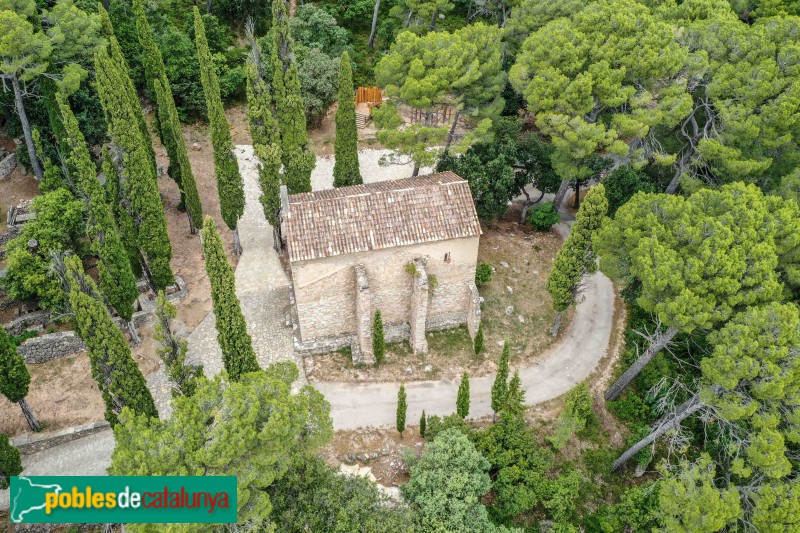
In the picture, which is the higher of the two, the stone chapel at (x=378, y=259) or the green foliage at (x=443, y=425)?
the stone chapel at (x=378, y=259)

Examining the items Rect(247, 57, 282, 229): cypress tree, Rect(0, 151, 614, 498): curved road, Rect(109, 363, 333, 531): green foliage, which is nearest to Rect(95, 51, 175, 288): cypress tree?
Rect(0, 151, 614, 498): curved road

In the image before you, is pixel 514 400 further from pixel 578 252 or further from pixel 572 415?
pixel 578 252

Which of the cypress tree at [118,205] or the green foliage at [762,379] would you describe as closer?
the green foliage at [762,379]

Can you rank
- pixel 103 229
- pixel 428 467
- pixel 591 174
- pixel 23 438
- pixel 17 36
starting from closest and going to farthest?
1. pixel 428 467
2. pixel 23 438
3. pixel 103 229
4. pixel 17 36
5. pixel 591 174

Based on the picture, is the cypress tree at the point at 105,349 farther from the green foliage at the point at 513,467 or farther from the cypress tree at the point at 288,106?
the green foliage at the point at 513,467

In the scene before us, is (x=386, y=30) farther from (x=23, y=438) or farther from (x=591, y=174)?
(x=23, y=438)

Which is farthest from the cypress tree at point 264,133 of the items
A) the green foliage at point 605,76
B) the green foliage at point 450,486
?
the green foliage at point 450,486

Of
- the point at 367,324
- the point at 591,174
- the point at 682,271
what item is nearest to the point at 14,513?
the point at 367,324
